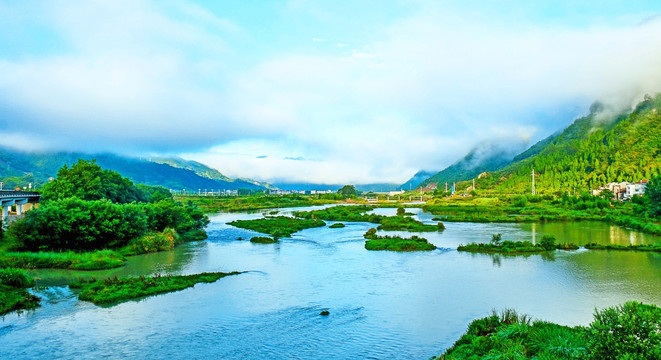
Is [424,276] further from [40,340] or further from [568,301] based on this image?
[40,340]

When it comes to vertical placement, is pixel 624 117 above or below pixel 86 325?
above

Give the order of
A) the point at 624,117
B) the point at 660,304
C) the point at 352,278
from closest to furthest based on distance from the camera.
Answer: the point at 660,304 → the point at 352,278 → the point at 624,117

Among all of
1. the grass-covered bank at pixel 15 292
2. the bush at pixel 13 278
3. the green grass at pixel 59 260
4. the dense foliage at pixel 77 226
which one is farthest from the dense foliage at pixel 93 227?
the grass-covered bank at pixel 15 292

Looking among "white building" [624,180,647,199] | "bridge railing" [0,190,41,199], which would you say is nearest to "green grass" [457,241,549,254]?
"bridge railing" [0,190,41,199]

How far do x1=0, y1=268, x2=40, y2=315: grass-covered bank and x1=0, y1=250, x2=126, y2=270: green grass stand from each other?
19.8 feet

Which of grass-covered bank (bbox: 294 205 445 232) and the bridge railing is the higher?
the bridge railing

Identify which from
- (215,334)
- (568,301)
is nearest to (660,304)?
(568,301)

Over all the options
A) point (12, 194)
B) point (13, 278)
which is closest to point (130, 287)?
point (13, 278)

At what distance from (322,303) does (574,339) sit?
11.8m

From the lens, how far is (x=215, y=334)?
17.8 meters

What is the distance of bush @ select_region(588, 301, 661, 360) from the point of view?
29.4 ft

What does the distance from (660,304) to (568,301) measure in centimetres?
407

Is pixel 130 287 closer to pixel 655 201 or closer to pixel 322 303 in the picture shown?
pixel 322 303

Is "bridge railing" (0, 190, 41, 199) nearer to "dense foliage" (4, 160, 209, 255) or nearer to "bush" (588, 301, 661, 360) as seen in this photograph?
"dense foliage" (4, 160, 209, 255)
